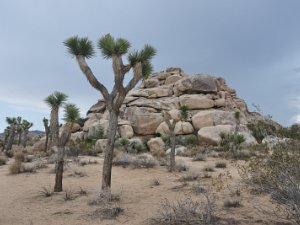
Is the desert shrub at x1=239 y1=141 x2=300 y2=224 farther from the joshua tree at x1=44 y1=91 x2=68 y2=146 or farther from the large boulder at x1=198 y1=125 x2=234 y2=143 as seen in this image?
the large boulder at x1=198 y1=125 x2=234 y2=143

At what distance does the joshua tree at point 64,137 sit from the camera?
11109 millimetres

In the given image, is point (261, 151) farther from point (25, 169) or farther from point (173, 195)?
point (25, 169)

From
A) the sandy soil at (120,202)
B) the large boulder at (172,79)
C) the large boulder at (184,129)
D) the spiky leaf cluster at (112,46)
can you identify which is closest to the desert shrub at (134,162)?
the sandy soil at (120,202)

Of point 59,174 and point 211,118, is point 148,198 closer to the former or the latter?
point 59,174

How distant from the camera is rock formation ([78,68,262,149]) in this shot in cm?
3362

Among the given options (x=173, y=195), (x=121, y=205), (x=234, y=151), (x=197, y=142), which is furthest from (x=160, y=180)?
(x=197, y=142)

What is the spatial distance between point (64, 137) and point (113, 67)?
10.9 ft

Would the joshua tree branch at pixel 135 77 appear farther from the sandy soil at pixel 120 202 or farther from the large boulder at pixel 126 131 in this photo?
the large boulder at pixel 126 131

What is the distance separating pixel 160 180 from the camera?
489 inches

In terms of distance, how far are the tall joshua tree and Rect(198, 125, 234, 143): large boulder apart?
66.7ft

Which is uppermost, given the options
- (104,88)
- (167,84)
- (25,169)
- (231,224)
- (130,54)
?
(167,84)

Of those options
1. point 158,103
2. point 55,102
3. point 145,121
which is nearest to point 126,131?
point 145,121

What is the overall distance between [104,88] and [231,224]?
600 centimetres

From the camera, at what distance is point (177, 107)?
37.3 meters
